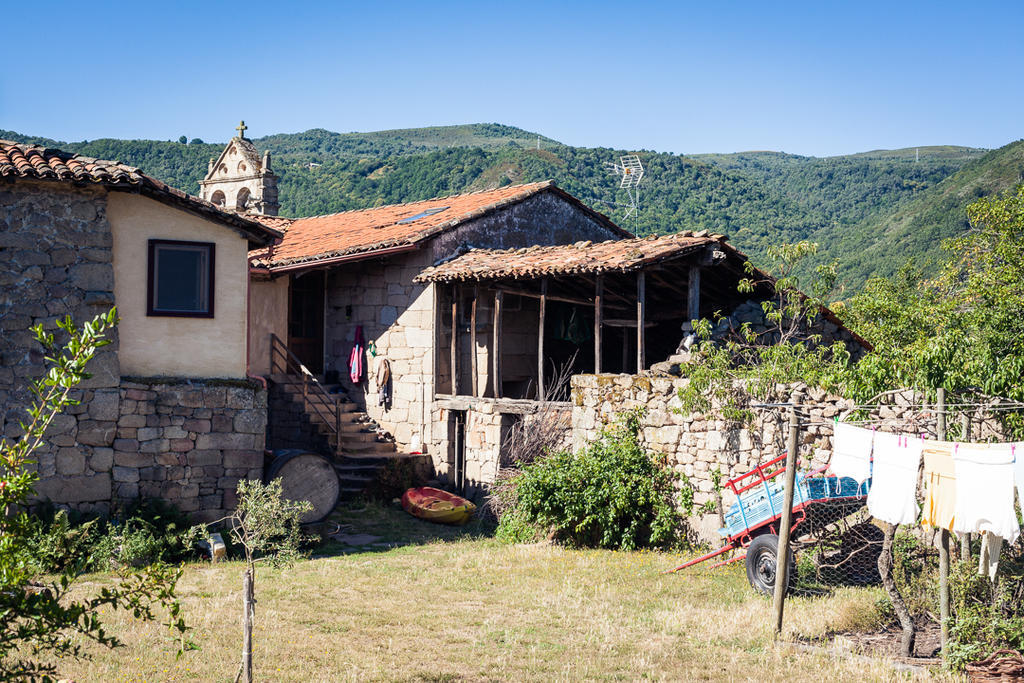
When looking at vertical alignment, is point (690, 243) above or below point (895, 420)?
above

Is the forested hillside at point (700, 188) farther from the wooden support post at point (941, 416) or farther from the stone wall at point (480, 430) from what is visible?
the wooden support post at point (941, 416)

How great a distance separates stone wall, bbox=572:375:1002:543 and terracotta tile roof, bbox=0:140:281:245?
5.30 m

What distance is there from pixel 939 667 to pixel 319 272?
49.2 feet

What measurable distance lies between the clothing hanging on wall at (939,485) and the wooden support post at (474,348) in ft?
34.9

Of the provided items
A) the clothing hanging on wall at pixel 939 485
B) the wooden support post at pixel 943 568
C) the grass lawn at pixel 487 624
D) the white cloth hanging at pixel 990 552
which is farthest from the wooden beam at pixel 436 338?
the white cloth hanging at pixel 990 552

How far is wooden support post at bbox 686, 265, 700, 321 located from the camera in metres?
14.2

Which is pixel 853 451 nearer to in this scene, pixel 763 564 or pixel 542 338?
pixel 763 564

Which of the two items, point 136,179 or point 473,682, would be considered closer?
point 473,682

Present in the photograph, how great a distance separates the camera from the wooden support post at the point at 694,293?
14.2 m

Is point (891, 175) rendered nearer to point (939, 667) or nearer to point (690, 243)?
point (690, 243)

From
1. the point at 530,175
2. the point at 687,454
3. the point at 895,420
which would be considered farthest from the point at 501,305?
the point at 530,175

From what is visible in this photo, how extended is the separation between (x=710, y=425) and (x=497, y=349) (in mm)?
5167

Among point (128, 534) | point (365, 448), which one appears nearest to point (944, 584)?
point (128, 534)

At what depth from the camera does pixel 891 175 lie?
2443 inches
